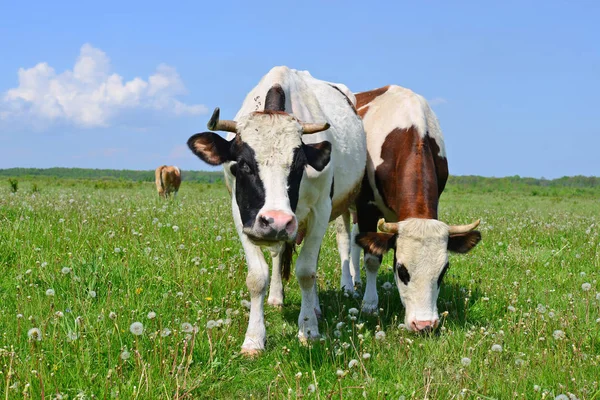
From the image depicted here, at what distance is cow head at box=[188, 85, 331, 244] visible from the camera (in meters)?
4.72

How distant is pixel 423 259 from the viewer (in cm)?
621

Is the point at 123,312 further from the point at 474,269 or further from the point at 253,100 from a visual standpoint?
the point at 474,269

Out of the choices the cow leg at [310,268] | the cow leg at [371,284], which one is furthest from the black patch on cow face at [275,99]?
the cow leg at [371,284]

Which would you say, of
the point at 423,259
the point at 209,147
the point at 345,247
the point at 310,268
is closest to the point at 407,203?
the point at 423,259

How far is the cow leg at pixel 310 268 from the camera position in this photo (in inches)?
239

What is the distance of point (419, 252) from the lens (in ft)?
20.5

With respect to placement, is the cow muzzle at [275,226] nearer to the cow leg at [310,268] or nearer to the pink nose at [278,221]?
the pink nose at [278,221]

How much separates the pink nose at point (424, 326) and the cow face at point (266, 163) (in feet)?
6.19

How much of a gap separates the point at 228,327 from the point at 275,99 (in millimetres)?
2302

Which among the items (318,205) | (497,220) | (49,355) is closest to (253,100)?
(318,205)

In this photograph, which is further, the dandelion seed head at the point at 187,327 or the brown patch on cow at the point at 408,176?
the brown patch on cow at the point at 408,176

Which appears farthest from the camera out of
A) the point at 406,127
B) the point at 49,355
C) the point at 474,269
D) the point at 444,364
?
the point at 474,269

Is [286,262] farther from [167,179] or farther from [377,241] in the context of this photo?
[167,179]

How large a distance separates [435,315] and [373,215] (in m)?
2.51
